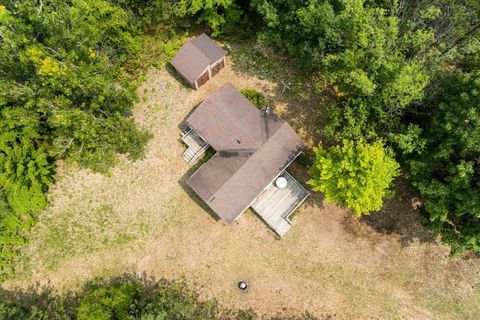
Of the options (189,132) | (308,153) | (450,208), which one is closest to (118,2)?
(189,132)

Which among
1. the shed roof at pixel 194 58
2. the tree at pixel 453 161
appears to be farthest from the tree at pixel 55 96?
the tree at pixel 453 161

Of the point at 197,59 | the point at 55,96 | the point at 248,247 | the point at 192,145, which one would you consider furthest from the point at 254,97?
the point at 55,96

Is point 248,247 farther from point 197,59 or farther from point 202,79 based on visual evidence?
point 197,59

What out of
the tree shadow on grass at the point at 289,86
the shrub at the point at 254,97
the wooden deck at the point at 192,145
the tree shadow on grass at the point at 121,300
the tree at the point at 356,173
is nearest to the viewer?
the tree at the point at 356,173

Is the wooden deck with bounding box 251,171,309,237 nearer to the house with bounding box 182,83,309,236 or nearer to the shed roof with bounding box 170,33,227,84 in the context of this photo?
the house with bounding box 182,83,309,236

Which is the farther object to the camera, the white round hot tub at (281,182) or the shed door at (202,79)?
the shed door at (202,79)

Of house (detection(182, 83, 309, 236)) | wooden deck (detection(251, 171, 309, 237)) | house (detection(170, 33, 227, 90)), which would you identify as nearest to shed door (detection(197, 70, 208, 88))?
house (detection(170, 33, 227, 90))

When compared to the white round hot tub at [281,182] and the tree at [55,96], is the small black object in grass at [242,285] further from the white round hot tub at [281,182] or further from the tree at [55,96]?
the tree at [55,96]

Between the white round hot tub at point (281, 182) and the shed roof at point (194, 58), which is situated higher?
the shed roof at point (194, 58)
